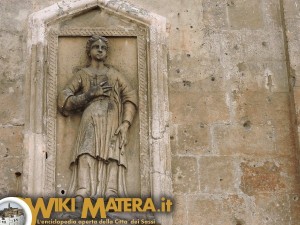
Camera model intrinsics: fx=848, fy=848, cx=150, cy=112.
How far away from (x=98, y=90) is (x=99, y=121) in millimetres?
370

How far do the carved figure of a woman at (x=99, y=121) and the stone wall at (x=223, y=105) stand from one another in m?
0.57

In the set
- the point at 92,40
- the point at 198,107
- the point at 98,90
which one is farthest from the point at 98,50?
the point at 198,107

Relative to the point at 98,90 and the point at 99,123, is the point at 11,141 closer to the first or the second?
the point at 99,123

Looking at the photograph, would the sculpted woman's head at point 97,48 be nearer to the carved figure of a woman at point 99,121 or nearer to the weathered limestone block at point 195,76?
the carved figure of a woman at point 99,121

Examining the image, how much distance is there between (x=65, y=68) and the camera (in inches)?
394

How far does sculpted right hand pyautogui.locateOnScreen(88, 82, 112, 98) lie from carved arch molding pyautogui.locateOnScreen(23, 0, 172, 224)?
0.43 meters

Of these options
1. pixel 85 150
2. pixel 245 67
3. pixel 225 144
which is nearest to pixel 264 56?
pixel 245 67

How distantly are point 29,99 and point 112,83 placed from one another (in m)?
0.97

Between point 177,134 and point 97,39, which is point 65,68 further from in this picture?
point 177,134

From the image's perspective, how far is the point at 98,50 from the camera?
9875mm

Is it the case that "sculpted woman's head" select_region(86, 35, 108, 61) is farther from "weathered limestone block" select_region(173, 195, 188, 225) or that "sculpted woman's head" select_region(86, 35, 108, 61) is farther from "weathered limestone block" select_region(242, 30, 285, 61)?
"weathered limestone block" select_region(173, 195, 188, 225)

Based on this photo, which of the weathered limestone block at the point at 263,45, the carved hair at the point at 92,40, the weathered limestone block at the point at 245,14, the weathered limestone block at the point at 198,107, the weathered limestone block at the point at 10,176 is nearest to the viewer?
the weathered limestone block at the point at 10,176

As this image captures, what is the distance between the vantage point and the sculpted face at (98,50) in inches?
389

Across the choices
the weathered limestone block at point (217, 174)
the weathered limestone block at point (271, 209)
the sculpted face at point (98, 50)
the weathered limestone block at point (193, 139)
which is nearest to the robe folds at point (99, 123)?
the sculpted face at point (98, 50)
